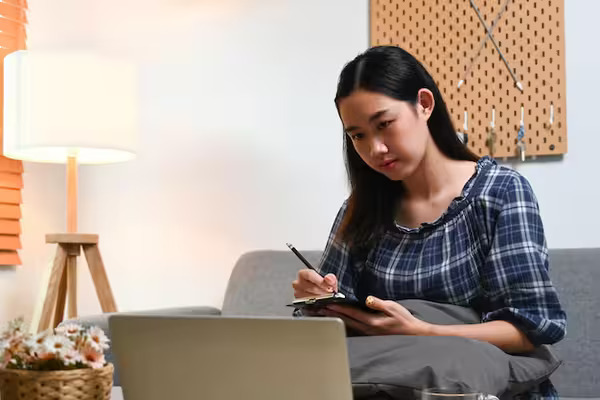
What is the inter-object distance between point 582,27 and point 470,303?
1215 mm

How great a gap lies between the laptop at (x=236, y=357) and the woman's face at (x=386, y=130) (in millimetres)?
708

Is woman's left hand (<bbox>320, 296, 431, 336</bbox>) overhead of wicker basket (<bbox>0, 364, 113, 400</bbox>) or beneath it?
overhead

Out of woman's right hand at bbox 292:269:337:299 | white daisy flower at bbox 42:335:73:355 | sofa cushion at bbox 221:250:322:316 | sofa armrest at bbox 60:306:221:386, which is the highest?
woman's right hand at bbox 292:269:337:299

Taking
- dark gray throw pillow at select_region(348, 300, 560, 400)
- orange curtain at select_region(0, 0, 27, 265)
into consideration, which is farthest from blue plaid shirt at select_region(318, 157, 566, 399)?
orange curtain at select_region(0, 0, 27, 265)

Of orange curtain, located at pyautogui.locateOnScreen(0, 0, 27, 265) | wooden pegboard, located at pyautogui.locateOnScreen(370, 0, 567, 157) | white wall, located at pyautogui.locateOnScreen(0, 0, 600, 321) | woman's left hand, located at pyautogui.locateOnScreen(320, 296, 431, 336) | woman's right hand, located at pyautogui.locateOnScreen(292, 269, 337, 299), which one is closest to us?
woman's left hand, located at pyautogui.locateOnScreen(320, 296, 431, 336)

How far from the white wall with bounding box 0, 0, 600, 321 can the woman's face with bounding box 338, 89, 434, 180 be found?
1.10m

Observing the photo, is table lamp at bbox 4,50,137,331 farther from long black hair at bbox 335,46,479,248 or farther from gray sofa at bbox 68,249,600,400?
long black hair at bbox 335,46,479,248

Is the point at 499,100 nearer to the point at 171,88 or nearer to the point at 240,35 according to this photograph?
the point at 240,35

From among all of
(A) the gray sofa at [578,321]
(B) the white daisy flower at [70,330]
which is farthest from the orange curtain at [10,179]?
(B) the white daisy flower at [70,330]

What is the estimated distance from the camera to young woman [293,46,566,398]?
4.53ft

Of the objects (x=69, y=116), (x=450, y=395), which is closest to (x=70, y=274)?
(x=69, y=116)

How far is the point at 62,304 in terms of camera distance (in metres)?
2.71

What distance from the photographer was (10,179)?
2.92 meters

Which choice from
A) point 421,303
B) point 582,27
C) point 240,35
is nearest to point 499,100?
point 582,27
